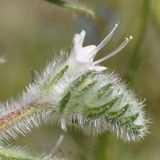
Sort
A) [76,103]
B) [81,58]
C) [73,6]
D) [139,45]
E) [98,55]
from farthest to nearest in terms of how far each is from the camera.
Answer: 1. [98,55]
2. [139,45]
3. [73,6]
4. [81,58]
5. [76,103]

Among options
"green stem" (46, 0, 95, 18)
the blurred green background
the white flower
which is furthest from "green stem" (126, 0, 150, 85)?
the white flower

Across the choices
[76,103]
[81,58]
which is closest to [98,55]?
[81,58]

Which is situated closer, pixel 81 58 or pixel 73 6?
pixel 81 58

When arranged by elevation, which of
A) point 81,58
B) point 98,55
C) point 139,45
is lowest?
point 98,55

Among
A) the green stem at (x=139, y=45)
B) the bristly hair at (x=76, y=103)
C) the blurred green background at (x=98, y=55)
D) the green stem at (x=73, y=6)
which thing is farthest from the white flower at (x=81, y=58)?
the green stem at (x=139, y=45)

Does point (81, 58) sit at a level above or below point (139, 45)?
above

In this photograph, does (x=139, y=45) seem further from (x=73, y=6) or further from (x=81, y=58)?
(x=81, y=58)

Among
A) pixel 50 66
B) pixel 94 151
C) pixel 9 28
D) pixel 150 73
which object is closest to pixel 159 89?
pixel 150 73

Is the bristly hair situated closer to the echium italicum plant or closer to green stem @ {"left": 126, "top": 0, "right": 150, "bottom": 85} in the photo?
the echium italicum plant
